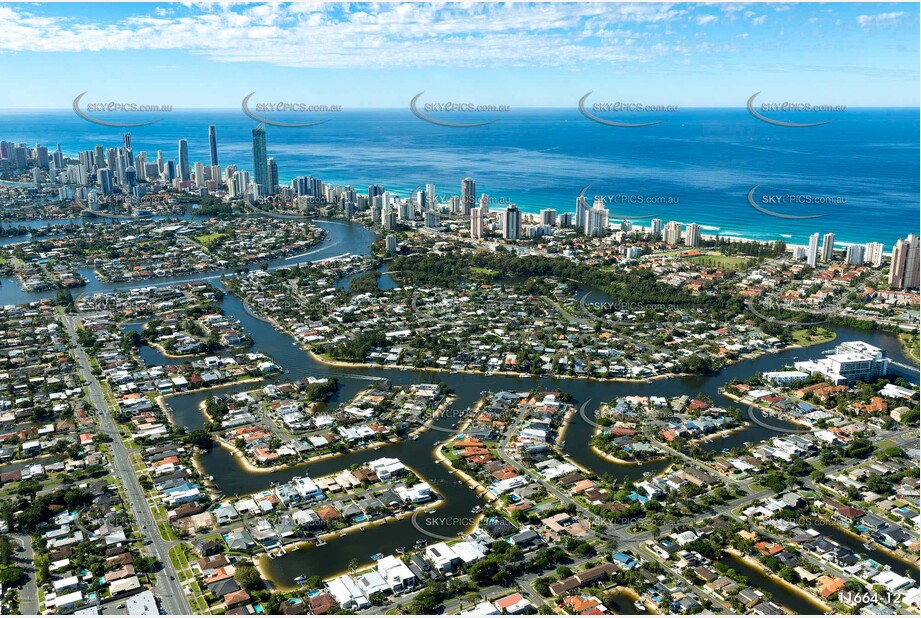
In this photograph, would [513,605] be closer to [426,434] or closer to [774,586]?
[774,586]

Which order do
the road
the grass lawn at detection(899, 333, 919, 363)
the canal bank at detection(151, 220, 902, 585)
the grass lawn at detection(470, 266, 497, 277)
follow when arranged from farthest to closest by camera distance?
the grass lawn at detection(470, 266, 497, 277)
the grass lawn at detection(899, 333, 919, 363)
the canal bank at detection(151, 220, 902, 585)
the road

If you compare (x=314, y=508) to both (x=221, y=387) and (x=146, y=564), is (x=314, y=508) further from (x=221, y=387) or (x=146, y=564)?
(x=221, y=387)

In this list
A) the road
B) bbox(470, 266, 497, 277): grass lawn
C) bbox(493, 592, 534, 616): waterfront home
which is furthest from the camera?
bbox(470, 266, 497, 277): grass lawn

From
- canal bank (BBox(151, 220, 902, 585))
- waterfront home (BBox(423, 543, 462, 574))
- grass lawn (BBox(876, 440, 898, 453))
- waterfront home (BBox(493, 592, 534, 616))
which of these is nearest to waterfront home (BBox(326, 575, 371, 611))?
canal bank (BBox(151, 220, 902, 585))

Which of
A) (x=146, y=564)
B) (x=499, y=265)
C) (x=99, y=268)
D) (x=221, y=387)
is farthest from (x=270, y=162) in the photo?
(x=146, y=564)

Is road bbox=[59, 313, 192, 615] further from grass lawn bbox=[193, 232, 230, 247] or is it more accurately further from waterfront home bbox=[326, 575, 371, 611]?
grass lawn bbox=[193, 232, 230, 247]

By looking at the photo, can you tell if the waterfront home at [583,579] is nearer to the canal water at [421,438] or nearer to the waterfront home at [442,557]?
the waterfront home at [442,557]

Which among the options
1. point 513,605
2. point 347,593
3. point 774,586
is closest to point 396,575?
point 347,593
